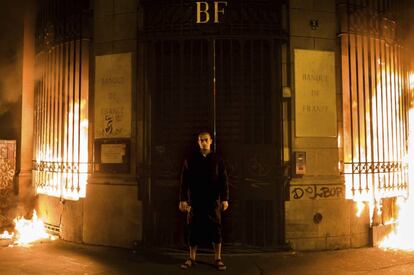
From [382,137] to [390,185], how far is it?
916mm

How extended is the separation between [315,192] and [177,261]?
8.45 feet

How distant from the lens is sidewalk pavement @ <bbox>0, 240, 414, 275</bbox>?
19.0 feet

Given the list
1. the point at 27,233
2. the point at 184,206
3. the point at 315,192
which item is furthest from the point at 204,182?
the point at 27,233

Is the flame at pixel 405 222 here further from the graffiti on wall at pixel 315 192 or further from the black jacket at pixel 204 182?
the black jacket at pixel 204 182

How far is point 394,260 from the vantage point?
20.6 ft

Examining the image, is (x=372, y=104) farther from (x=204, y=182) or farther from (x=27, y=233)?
(x=27, y=233)

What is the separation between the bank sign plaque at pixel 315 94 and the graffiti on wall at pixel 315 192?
882 mm

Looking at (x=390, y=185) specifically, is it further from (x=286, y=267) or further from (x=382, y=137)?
(x=286, y=267)

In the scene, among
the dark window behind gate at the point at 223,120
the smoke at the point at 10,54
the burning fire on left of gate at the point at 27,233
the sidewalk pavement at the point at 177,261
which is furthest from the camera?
the smoke at the point at 10,54

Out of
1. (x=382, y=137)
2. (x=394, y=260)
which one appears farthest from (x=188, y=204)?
(x=382, y=137)

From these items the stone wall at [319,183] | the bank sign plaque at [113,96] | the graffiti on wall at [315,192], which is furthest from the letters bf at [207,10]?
the graffiti on wall at [315,192]

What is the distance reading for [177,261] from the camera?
20.9ft

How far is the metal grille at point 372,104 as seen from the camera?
24.3ft

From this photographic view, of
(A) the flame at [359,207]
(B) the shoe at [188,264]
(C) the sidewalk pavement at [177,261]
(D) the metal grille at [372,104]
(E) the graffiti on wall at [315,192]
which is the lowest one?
(C) the sidewalk pavement at [177,261]
